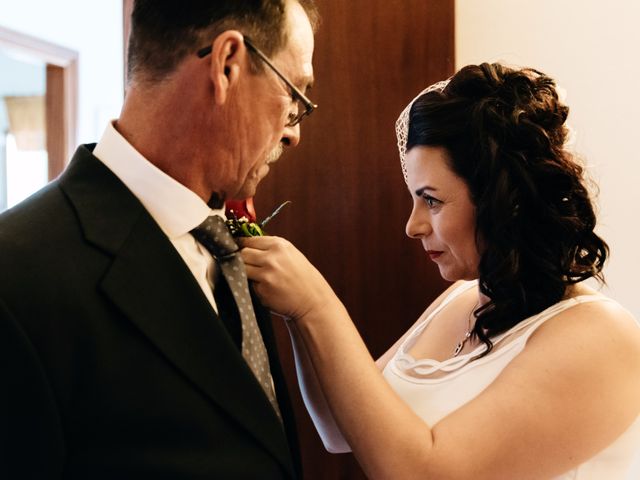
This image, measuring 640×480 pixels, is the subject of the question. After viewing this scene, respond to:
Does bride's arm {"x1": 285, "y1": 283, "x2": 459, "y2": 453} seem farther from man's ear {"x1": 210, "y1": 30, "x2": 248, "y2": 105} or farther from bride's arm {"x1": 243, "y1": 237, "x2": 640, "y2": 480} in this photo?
man's ear {"x1": 210, "y1": 30, "x2": 248, "y2": 105}

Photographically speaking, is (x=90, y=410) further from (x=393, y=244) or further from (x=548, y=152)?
(x=393, y=244)

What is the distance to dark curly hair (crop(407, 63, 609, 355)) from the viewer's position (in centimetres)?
136

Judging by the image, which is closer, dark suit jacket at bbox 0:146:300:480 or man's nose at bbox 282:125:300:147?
dark suit jacket at bbox 0:146:300:480

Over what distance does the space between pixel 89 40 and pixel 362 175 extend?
317 centimetres

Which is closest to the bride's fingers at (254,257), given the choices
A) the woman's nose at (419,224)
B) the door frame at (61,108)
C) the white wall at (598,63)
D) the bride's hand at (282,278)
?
the bride's hand at (282,278)

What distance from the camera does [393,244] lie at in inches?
70.1

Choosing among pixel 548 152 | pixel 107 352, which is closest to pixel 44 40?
pixel 548 152

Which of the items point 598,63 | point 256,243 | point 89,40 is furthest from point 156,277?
point 89,40

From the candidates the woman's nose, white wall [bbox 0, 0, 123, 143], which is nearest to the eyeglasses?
the woman's nose

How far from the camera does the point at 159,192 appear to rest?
954mm

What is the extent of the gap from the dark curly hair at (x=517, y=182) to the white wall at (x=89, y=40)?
125 inches

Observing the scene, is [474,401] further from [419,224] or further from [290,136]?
[290,136]

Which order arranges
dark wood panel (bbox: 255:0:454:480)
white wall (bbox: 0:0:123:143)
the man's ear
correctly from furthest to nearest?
1. white wall (bbox: 0:0:123:143)
2. dark wood panel (bbox: 255:0:454:480)
3. the man's ear

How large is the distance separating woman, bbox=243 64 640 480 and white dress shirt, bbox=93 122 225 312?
0.44ft
